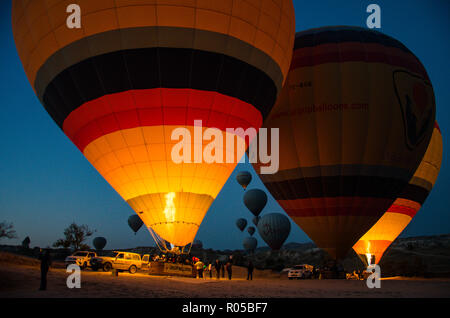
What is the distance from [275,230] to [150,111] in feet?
101

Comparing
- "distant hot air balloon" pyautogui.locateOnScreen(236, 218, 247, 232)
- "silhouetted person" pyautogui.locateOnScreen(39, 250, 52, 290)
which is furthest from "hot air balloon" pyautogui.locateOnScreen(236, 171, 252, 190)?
"silhouetted person" pyautogui.locateOnScreen(39, 250, 52, 290)

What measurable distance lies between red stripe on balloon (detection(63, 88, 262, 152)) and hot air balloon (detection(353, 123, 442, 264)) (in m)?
12.6

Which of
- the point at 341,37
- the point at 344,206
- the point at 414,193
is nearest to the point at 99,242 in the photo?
the point at 414,193

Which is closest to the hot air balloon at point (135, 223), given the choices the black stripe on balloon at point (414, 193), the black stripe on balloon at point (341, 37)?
the black stripe on balloon at point (414, 193)

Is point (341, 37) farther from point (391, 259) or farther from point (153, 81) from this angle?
point (391, 259)

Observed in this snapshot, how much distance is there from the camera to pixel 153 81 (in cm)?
1038

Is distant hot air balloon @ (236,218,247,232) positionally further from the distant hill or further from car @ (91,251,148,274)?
car @ (91,251,148,274)

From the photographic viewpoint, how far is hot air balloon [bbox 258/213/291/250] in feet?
129

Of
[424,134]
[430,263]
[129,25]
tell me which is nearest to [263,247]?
[430,263]

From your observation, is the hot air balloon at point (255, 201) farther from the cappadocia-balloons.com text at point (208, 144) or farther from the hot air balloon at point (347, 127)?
the cappadocia-balloons.com text at point (208, 144)

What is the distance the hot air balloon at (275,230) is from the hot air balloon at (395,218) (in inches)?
736

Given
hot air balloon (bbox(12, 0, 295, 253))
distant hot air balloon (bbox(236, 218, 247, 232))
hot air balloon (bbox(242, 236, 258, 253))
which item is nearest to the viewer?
hot air balloon (bbox(12, 0, 295, 253))

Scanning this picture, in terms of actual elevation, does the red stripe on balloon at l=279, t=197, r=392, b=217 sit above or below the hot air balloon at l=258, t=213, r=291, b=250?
above

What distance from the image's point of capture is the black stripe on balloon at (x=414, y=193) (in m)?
20.7
